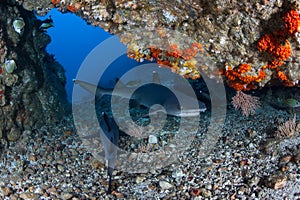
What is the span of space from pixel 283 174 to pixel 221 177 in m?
0.91

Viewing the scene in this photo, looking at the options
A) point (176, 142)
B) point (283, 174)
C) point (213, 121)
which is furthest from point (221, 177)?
point (213, 121)

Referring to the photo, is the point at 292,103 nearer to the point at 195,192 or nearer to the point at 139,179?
the point at 195,192

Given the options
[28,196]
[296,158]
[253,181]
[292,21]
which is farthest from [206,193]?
[28,196]

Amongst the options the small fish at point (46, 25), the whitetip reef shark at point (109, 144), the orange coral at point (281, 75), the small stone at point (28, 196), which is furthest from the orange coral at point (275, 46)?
the small fish at point (46, 25)

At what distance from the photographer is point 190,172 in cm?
476

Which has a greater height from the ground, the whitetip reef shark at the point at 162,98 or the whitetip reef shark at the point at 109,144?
the whitetip reef shark at the point at 162,98

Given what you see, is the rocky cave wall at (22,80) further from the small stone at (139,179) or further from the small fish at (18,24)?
the small stone at (139,179)

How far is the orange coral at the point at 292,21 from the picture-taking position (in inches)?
148

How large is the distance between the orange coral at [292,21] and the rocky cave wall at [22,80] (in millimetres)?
5376

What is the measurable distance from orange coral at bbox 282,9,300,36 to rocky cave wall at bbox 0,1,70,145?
17.6ft

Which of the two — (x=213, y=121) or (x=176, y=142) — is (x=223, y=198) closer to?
(x=176, y=142)

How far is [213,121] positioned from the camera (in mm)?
6160

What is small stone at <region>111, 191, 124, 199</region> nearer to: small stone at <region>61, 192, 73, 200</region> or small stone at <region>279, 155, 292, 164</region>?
small stone at <region>61, 192, 73, 200</region>

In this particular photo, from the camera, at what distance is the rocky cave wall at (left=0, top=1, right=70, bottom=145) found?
6.09 m
